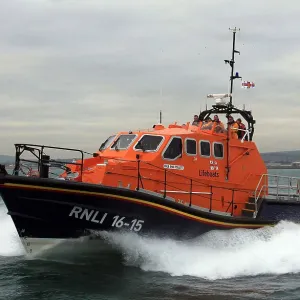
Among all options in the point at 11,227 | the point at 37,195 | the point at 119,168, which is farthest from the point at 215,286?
the point at 11,227

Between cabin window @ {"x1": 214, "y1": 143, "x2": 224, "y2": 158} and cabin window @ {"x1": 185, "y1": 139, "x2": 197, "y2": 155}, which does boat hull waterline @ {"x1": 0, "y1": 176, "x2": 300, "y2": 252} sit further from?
cabin window @ {"x1": 214, "y1": 143, "x2": 224, "y2": 158}

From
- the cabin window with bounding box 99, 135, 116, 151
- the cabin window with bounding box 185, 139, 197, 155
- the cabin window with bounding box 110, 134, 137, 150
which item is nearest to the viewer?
the cabin window with bounding box 185, 139, 197, 155

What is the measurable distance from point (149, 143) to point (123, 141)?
645 mm

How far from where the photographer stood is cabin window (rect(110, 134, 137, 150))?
9.65 metres

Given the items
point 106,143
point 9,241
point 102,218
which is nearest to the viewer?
point 102,218

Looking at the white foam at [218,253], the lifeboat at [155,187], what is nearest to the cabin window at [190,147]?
the lifeboat at [155,187]

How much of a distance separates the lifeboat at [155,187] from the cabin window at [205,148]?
22 millimetres

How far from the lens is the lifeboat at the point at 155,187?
8.09 m

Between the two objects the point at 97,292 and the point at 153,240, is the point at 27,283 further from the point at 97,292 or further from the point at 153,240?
the point at 153,240

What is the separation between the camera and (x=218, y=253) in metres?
9.24

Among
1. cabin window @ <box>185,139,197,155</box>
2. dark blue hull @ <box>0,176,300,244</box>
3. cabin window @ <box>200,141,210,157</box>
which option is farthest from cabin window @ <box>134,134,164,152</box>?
dark blue hull @ <box>0,176,300,244</box>

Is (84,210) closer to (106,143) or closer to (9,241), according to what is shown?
(106,143)

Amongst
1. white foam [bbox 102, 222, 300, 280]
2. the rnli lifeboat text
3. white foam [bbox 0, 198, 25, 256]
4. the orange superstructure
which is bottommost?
white foam [bbox 0, 198, 25, 256]

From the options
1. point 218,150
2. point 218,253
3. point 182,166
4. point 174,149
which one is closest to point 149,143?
point 174,149
